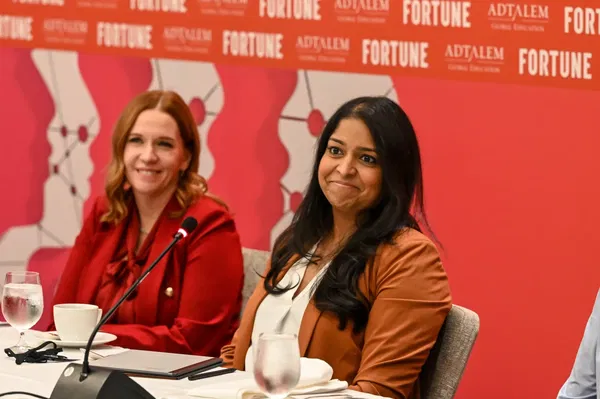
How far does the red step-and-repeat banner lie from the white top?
1218 mm

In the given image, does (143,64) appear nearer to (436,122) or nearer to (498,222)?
(436,122)

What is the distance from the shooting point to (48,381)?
2.14 metres

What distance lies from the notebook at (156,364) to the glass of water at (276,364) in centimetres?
43

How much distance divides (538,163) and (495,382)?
779 mm

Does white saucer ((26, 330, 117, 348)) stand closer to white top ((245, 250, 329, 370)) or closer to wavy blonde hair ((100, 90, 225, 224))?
white top ((245, 250, 329, 370))

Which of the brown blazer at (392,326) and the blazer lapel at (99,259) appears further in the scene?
the blazer lapel at (99,259)

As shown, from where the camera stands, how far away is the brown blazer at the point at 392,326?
244 centimetres

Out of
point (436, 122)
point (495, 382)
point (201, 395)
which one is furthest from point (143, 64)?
point (201, 395)

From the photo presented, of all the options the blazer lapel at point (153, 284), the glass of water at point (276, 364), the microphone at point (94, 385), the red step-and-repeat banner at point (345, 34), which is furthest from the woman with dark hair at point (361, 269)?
the red step-and-repeat banner at point (345, 34)

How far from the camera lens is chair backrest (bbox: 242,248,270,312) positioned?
3305 mm

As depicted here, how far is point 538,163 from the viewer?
351 centimetres

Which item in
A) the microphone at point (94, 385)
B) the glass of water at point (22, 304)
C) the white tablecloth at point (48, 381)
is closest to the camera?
the microphone at point (94, 385)

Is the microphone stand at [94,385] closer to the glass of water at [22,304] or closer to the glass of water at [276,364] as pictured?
the glass of water at [276,364]

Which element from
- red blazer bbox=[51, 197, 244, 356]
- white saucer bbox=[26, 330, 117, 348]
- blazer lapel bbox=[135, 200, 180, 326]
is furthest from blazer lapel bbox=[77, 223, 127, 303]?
white saucer bbox=[26, 330, 117, 348]
